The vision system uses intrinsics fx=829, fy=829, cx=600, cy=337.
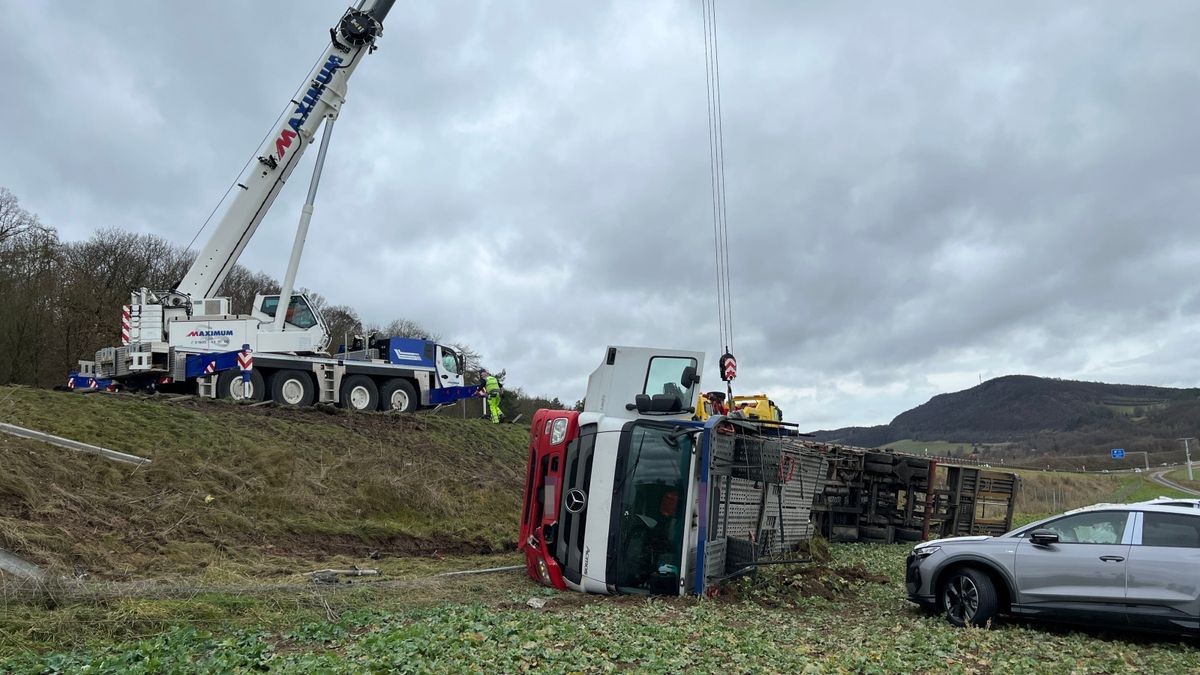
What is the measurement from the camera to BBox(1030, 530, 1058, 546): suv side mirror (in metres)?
8.34

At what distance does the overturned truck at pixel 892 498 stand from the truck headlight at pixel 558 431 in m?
7.31

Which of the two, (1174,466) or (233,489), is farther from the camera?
(1174,466)

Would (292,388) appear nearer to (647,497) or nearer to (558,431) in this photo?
(558,431)

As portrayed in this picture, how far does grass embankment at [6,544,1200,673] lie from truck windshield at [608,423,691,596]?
0.37 meters

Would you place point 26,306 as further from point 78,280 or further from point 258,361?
point 258,361

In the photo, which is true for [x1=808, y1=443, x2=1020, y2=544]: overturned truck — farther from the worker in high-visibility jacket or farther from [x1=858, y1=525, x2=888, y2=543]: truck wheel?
the worker in high-visibility jacket

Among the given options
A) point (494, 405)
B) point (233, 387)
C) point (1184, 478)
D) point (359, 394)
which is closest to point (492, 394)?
point (494, 405)

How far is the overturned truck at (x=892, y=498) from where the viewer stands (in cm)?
1614

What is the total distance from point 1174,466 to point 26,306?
78.2 metres

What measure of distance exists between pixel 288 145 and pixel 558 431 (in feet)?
43.7

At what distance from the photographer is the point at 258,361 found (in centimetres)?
1928

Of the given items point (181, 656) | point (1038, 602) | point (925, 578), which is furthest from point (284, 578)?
point (1038, 602)

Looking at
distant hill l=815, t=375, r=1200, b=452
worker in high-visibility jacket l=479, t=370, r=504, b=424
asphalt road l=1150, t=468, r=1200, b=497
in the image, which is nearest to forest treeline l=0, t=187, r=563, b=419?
worker in high-visibility jacket l=479, t=370, r=504, b=424

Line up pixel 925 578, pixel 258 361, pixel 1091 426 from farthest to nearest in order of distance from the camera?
1. pixel 1091 426
2. pixel 258 361
3. pixel 925 578
